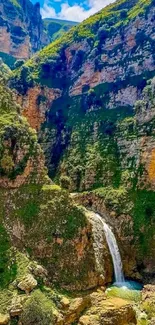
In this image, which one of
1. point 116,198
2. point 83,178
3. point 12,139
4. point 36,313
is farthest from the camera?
point 83,178

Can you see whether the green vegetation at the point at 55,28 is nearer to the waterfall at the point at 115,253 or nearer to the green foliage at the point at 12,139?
the green foliage at the point at 12,139

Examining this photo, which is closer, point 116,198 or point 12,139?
point 12,139

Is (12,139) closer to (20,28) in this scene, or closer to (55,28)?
(20,28)

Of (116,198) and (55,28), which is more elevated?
(55,28)

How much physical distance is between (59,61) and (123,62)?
17.0 metres

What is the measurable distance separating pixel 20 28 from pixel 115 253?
11342 cm

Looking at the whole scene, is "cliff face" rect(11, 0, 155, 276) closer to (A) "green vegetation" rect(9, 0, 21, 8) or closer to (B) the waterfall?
(B) the waterfall

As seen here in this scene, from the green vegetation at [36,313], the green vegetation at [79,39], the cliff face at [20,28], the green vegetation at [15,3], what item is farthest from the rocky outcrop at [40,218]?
the green vegetation at [15,3]

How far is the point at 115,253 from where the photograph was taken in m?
60.5

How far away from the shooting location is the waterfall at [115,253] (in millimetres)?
58334

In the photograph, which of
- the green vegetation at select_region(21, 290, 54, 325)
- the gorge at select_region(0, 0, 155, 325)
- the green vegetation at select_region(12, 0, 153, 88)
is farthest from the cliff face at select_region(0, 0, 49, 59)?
the green vegetation at select_region(21, 290, 54, 325)

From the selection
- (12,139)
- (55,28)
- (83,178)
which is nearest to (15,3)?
(55,28)

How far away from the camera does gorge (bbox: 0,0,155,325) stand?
45312 mm

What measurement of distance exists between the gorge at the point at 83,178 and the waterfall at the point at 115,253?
0.20 m
